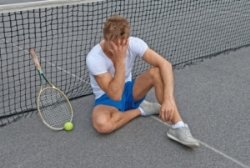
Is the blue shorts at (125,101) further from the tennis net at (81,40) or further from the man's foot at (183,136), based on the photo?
the tennis net at (81,40)

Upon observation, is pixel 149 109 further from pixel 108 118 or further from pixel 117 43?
pixel 117 43

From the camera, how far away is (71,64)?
529 centimetres

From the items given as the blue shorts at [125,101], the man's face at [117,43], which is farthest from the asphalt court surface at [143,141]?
the man's face at [117,43]

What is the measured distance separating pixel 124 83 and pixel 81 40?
118 inches

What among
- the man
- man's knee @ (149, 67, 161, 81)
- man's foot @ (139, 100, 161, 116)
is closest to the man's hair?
the man

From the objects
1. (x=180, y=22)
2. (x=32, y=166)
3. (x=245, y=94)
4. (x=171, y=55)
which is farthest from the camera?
(x=180, y=22)

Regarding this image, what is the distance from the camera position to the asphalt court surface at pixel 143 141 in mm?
3078

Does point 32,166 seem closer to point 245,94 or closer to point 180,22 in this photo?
point 245,94

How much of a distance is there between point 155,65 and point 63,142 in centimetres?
94

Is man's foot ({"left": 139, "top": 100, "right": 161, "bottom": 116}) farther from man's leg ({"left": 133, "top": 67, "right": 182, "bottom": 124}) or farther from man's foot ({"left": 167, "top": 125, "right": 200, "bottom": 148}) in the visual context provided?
man's foot ({"left": 167, "top": 125, "right": 200, "bottom": 148})

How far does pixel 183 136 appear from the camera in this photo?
325 cm

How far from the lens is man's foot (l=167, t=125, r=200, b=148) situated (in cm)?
320

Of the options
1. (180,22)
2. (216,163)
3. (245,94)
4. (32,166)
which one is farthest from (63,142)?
(180,22)

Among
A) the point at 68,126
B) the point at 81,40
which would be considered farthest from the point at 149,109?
the point at 81,40
